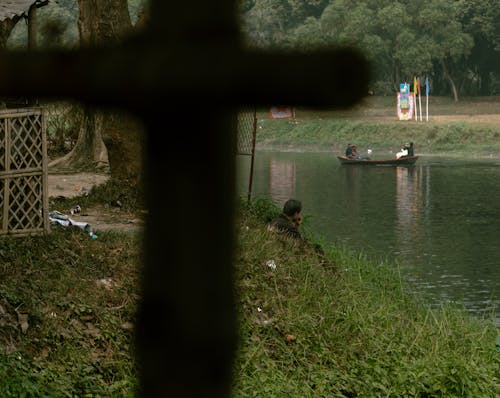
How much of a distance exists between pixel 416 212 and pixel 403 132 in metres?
26.2

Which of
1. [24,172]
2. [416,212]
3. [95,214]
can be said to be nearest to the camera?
[24,172]

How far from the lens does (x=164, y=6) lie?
881mm

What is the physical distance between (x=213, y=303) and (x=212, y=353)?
4cm

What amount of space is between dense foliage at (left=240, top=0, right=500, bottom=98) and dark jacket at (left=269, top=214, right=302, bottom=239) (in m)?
40.4

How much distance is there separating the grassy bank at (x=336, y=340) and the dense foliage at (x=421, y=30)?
4221 centimetres

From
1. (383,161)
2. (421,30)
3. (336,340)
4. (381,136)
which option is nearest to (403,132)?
(381,136)

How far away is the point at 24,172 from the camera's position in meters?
10.2

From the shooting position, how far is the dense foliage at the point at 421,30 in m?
55.4

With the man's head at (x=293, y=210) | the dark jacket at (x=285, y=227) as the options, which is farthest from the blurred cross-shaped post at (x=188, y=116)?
the dark jacket at (x=285, y=227)

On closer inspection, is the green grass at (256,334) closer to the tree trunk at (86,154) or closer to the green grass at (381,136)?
the tree trunk at (86,154)

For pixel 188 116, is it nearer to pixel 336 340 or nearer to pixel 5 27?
pixel 336 340

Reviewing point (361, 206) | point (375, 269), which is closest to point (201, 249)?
point (375, 269)

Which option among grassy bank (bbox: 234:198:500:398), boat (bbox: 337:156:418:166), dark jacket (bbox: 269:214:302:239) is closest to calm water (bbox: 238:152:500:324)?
boat (bbox: 337:156:418:166)

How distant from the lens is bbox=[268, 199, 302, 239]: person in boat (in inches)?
506
